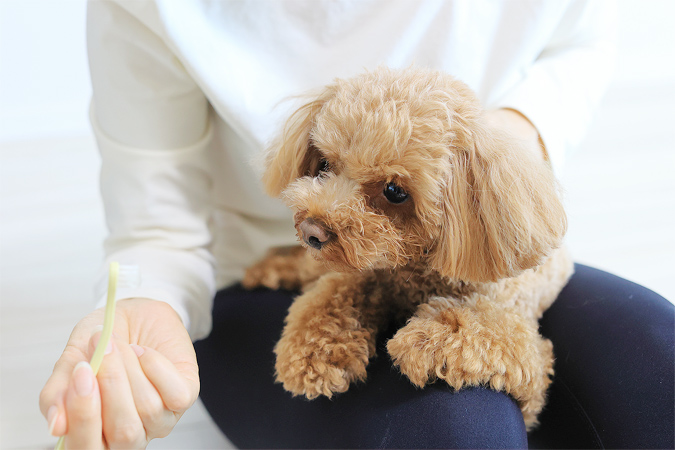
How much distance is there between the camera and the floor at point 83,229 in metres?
1.14

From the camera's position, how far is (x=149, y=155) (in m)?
0.87

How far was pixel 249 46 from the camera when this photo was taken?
2.90 feet

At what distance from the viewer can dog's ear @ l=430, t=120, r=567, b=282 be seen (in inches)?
24.4

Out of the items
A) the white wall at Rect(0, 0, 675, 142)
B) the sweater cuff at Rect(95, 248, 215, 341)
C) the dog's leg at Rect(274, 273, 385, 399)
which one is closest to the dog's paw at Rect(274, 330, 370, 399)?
the dog's leg at Rect(274, 273, 385, 399)

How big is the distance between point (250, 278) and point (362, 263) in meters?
0.44

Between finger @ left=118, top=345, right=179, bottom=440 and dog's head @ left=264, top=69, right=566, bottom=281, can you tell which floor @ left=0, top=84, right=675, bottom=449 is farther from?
dog's head @ left=264, top=69, right=566, bottom=281

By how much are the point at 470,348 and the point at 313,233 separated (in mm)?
230

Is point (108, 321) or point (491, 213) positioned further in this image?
point (491, 213)

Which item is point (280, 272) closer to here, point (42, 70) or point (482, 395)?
point (482, 395)

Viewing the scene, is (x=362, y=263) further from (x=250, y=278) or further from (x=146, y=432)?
(x=250, y=278)

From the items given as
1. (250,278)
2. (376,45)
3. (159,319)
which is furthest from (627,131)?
(159,319)

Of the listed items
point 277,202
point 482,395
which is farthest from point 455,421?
point 277,202

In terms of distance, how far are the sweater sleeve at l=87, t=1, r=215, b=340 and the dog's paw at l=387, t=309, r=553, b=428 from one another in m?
0.36

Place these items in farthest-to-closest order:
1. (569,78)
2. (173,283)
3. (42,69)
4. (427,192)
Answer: (42,69) → (569,78) → (173,283) → (427,192)
